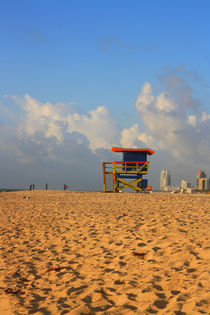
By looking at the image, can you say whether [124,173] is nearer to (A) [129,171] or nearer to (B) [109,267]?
(A) [129,171]

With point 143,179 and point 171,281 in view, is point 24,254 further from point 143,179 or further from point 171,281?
point 143,179

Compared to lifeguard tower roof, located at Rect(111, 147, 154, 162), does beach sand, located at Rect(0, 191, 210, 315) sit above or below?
below

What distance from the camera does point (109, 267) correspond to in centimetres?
680

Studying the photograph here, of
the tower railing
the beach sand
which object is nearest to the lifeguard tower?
the tower railing

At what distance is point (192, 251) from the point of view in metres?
A: 7.25

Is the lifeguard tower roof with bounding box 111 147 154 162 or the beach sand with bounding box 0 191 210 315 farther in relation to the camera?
the lifeguard tower roof with bounding box 111 147 154 162

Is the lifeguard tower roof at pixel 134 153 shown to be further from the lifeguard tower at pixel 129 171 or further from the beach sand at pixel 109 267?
the beach sand at pixel 109 267

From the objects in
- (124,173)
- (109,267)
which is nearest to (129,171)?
(124,173)

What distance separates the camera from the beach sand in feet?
16.0

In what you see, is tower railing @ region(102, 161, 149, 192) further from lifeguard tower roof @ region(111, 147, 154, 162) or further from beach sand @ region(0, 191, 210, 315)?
beach sand @ region(0, 191, 210, 315)

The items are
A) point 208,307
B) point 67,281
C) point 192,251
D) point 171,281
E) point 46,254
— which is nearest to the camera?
point 208,307

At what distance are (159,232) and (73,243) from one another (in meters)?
2.70

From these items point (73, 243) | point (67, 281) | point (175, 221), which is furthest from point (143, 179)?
point (67, 281)

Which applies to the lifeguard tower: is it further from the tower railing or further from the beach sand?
the beach sand
